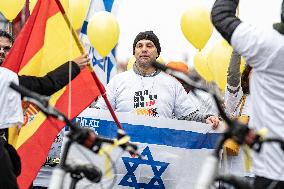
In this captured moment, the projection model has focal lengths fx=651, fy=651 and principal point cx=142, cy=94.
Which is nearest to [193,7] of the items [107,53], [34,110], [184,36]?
[184,36]

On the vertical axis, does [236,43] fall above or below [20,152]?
above

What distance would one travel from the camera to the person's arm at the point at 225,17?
3.58 m

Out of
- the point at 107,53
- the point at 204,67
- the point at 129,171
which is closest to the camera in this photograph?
the point at 129,171

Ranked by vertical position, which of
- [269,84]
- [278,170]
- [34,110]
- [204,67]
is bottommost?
[204,67]

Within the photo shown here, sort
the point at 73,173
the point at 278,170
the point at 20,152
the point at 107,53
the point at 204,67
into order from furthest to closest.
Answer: the point at 204,67 < the point at 107,53 < the point at 20,152 < the point at 278,170 < the point at 73,173

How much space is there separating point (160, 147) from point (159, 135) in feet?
0.35

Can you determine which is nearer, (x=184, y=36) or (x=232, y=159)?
(x=232, y=159)

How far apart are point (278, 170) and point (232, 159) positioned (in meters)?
2.58

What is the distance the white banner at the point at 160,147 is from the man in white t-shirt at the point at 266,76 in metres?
2.24

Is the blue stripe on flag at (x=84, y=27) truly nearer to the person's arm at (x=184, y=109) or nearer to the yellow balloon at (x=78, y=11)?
the yellow balloon at (x=78, y=11)

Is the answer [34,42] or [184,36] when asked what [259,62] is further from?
[184,36]

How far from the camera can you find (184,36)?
8648 millimetres

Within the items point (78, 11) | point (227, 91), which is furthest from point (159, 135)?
point (78, 11)

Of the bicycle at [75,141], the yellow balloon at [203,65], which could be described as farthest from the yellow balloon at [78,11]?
the bicycle at [75,141]
